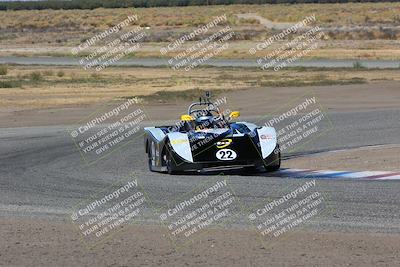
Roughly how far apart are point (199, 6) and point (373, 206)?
125 meters

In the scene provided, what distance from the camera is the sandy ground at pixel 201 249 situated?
370 inches

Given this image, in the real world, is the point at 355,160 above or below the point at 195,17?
above

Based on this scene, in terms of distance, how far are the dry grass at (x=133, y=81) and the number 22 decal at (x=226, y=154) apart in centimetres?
1814

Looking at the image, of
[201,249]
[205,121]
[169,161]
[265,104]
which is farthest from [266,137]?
[265,104]

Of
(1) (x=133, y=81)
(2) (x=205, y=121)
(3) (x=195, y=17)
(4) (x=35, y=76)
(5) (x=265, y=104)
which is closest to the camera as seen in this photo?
(2) (x=205, y=121)

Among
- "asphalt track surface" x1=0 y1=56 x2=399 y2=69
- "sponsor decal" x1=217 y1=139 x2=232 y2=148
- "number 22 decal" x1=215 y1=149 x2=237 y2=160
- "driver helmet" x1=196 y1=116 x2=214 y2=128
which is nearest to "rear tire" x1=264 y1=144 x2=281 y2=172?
"number 22 decal" x1=215 y1=149 x2=237 y2=160

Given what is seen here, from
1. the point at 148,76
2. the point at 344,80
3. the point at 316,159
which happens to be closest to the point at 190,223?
the point at 316,159

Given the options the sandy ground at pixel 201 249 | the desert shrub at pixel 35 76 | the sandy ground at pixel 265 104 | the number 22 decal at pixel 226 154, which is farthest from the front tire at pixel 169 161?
the desert shrub at pixel 35 76

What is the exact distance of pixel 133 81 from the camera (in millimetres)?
43469

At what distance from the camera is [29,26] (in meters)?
108

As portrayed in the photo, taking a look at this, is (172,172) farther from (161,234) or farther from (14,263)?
(14,263)

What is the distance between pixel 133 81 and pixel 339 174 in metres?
27.8

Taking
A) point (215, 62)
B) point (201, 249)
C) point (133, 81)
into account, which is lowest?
point (215, 62)

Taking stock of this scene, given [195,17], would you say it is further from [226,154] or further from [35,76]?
[226,154]
